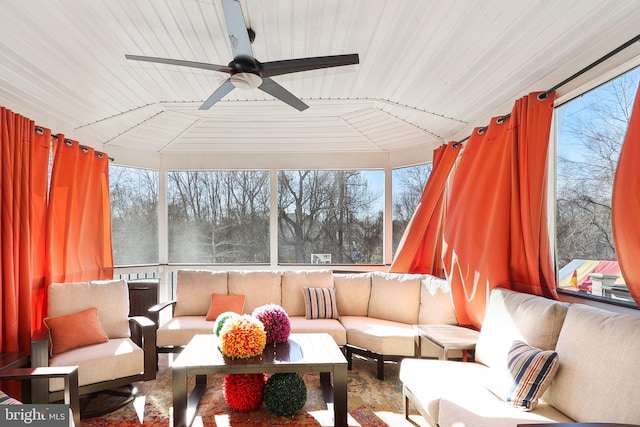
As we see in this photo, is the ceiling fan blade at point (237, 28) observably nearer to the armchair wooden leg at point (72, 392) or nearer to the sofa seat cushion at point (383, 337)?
the armchair wooden leg at point (72, 392)

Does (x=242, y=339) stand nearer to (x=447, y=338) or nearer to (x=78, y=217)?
(x=447, y=338)

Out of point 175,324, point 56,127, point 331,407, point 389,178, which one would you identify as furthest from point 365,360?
point 56,127

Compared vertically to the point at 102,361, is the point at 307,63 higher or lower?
higher

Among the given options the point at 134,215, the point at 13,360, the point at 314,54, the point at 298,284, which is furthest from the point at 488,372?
the point at 134,215

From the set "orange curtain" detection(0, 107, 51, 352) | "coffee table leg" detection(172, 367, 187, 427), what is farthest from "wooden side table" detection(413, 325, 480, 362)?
"orange curtain" detection(0, 107, 51, 352)

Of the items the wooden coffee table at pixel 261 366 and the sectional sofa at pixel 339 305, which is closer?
the wooden coffee table at pixel 261 366

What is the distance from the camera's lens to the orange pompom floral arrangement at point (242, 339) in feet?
7.50

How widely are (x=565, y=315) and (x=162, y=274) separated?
4504 millimetres

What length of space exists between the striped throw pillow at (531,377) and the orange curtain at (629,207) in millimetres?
538

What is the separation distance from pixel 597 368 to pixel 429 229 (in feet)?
7.80

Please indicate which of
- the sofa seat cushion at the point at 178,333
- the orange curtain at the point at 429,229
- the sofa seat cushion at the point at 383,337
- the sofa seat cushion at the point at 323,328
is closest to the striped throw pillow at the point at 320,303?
the sofa seat cushion at the point at 323,328

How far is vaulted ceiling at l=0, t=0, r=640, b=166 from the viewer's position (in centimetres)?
190

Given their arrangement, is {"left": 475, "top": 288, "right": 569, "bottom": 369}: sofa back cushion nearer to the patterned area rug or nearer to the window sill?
the window sill

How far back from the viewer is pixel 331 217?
4.73 m
